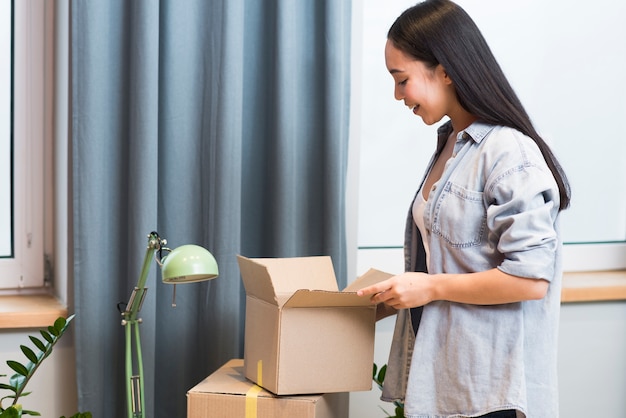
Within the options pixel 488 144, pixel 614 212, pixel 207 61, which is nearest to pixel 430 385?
pixel 488 144

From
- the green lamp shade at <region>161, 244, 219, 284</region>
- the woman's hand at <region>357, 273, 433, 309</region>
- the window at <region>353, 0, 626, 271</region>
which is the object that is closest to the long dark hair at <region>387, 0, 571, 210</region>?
the woman's hand at <region>357, 273, 433, 309</region>

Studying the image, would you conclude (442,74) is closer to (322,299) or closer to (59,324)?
(322,299)

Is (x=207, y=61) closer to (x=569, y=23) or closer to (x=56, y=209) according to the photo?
(x=56, y=209)

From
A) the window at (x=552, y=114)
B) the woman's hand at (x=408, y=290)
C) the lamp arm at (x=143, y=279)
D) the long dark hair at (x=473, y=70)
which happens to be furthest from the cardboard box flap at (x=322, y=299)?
the window at (x=552, y=114)

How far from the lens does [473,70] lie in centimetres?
146

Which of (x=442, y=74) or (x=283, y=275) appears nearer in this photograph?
(x=442, y=74)

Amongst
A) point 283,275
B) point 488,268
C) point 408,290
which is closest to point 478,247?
point 488,268

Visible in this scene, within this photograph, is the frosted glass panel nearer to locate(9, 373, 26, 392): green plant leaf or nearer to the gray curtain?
the gray curtain

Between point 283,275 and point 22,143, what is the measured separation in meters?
0.95

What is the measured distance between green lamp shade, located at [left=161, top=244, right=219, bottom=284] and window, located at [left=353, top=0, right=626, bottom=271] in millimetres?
902

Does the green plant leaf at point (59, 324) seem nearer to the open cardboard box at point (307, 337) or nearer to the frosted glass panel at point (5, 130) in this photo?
the open cardboard box at point (307, 337)

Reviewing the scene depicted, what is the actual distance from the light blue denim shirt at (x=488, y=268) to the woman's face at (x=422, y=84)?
0.08 metres

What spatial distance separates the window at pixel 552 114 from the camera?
2.44 meters

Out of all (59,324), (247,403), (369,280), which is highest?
(369,280)
